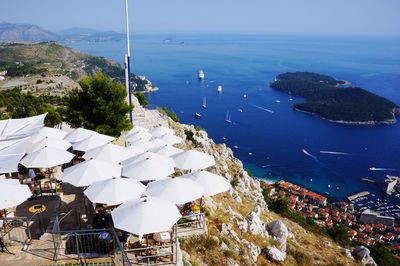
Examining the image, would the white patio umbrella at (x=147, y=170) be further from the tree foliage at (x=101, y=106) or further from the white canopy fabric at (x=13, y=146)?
the tree foliage at (x=101, y=106)

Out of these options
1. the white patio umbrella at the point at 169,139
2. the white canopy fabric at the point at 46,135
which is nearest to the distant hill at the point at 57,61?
the white patio umbrella at the point at 169,139

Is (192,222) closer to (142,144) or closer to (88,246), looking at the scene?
(88,246)

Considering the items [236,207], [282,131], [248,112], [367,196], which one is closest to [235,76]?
[248,112]

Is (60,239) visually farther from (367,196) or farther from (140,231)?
(367,196)

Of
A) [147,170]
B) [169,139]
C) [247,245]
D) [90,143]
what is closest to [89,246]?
[147,170]

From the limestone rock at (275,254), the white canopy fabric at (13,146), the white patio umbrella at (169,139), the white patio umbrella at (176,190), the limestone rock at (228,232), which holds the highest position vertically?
the white canopy fabric at (13,146)
